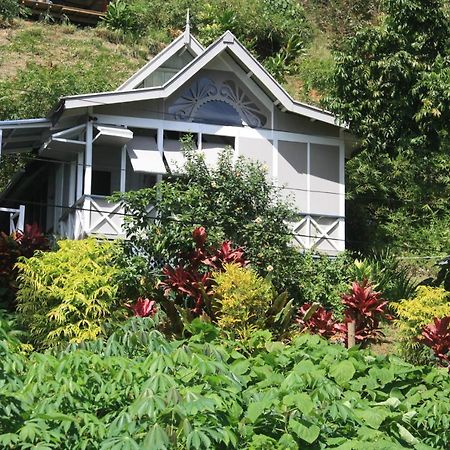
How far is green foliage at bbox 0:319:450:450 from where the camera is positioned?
507 cm

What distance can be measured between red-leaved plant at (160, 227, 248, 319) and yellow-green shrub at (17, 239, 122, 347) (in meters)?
1.06

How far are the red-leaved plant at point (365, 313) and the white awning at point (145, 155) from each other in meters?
5.47

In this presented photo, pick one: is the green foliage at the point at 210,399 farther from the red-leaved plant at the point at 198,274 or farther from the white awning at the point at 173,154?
the white awning at the point at 173,154

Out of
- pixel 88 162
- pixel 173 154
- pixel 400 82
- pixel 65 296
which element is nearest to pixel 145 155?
pixel 173 154

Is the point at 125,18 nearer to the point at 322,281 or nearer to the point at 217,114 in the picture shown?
the point at 217,114

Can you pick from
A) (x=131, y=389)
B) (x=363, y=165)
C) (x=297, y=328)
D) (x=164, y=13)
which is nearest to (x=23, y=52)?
(x=164, y=13)

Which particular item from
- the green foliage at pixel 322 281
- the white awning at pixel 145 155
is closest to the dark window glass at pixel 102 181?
the white awning at pixel 145 155

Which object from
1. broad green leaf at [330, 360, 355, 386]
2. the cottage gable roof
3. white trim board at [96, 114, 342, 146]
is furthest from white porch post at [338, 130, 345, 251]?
broad green leaf at [330, 360, 355, 386]

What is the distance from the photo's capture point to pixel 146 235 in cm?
1435

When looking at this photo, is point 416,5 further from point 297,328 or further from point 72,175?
point 72,175

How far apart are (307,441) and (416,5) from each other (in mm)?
11596

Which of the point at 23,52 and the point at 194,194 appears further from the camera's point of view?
the point at 23,52

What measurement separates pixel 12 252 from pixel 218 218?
3456mm

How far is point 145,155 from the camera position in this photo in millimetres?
17406
